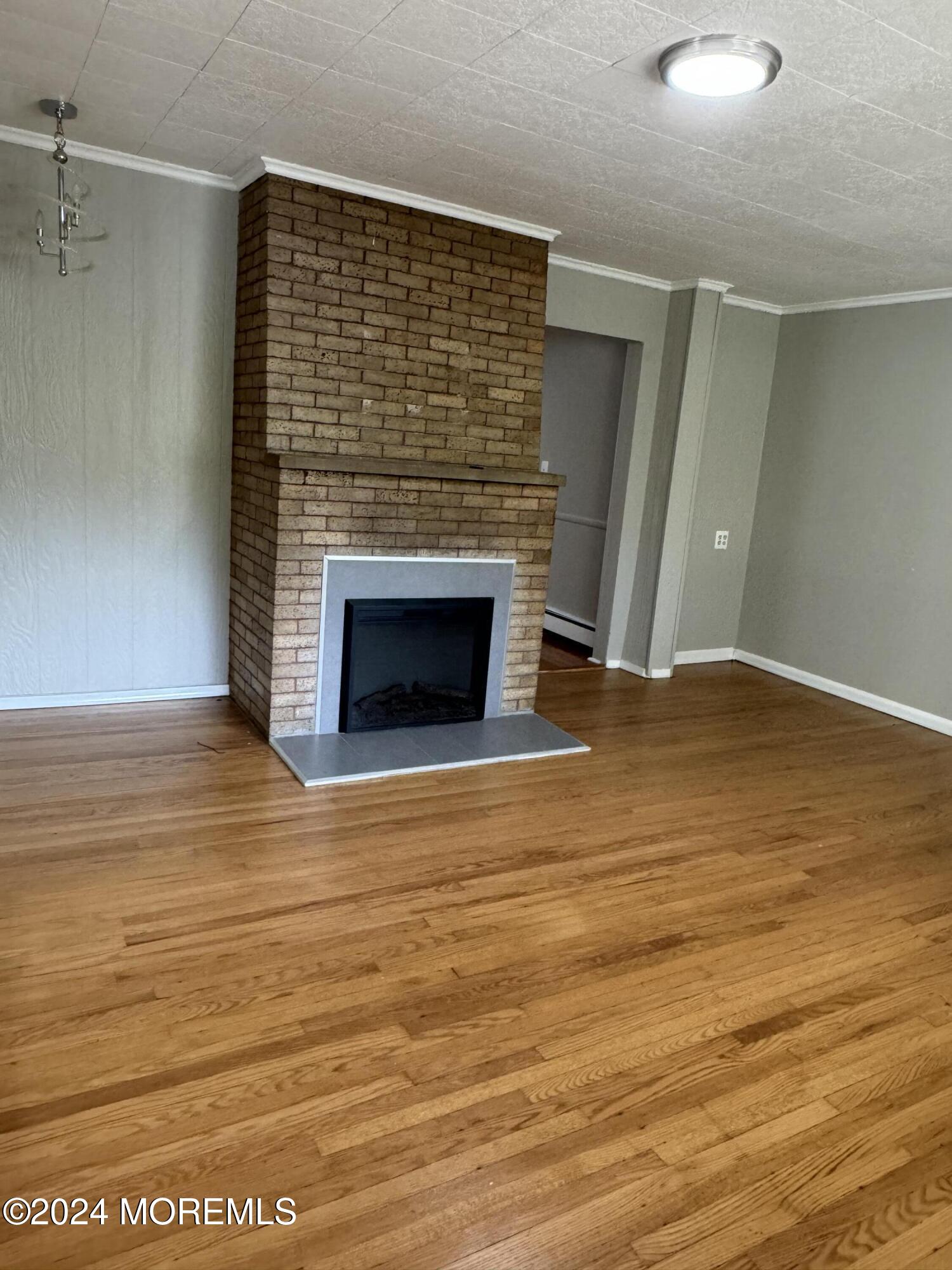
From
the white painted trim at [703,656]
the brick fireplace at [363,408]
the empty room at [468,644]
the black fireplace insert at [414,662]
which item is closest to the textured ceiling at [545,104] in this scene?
the empty room at [468,644]

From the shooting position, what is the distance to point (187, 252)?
3.98 metres

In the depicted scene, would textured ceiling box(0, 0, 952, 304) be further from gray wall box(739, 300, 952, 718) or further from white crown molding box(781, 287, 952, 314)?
gray wall box(739, 300, 952, 718)

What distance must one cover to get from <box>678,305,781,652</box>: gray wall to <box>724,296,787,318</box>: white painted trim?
25mm

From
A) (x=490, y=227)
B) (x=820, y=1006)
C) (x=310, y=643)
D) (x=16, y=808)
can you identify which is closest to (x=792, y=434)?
(x=490, y=227)

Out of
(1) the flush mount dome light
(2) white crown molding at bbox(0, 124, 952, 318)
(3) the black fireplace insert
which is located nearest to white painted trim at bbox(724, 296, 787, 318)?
(2) white crown molding at bbox(0, 124, 952, 318)

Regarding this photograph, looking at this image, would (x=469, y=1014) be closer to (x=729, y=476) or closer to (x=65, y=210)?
(x=65, y=210)

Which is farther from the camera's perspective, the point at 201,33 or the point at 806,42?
the point at 201,33

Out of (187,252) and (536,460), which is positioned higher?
(187,252)

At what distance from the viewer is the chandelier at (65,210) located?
3.15 meters

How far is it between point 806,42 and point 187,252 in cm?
280

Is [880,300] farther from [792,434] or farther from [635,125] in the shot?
[635,125]

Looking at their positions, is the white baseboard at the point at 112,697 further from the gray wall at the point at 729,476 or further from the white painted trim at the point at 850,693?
the white painted trim at the point at 850,693

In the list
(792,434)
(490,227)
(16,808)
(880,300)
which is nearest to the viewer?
(16,808)

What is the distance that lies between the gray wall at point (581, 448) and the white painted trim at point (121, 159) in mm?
2683
